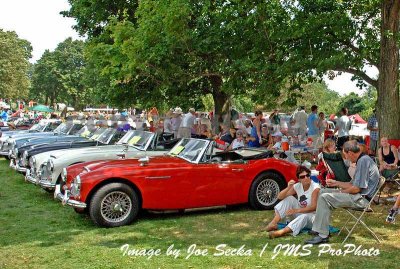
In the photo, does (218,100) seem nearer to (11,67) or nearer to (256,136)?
(256,136)

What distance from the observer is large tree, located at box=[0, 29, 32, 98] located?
59450mm

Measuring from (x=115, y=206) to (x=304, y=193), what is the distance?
292 cm

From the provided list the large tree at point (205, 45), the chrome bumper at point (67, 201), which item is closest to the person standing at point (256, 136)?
the large tree at point (205, 45)

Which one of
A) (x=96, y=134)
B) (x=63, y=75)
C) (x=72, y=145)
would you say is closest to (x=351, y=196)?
(x=72, y=145)

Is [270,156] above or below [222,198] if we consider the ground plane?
above

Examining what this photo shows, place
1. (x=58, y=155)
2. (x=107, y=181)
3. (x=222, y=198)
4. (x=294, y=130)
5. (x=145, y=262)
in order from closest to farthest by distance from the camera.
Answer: (x=145, y=262) < (x=107, y=181) < (x=222, y=198) < (x=58, y=155) < (x=294, y=130)

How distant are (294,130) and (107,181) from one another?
35.7 ft

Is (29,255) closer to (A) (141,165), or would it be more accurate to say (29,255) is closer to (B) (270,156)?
(A) (141,165)

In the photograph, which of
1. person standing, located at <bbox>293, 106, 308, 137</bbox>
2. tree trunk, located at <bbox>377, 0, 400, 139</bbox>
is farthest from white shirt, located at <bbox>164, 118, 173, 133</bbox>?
tree trunk, located at <bbox>377, 0, 400, 139</bbox>

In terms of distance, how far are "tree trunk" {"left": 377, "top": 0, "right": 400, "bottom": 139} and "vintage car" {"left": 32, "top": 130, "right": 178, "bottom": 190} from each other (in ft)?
15.6

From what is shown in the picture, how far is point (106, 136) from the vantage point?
12.6 metres

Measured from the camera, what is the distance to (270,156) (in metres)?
9.12

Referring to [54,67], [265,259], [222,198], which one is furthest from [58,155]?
[54,67]

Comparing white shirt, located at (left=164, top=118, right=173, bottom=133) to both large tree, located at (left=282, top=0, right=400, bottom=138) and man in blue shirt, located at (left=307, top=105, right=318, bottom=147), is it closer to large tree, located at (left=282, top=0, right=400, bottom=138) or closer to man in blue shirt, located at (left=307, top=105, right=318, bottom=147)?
man in blue shirt, located at (left=307, top=105, right=318, bottom=147)
